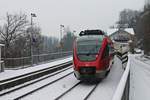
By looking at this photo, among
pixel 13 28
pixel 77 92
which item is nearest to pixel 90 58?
pixel 77 92

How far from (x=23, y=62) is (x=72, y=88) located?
12897mm

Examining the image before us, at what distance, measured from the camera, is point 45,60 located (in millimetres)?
36656

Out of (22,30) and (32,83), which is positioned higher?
(22,30)

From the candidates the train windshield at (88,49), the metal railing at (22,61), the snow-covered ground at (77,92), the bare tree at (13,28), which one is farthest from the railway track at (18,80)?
the bare tree at (13,28)

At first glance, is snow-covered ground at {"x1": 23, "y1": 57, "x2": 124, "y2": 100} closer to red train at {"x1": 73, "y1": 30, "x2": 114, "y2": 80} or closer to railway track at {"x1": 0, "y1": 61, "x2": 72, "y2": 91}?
red train at {"x1": 73, "y1": 30, "x2": 114, "y2": 80}

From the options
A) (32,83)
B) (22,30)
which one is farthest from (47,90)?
(22,30)

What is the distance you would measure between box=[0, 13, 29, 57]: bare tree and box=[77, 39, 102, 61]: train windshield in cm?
4094

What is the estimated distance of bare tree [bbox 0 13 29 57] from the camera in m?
61.3

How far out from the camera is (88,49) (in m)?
18.6

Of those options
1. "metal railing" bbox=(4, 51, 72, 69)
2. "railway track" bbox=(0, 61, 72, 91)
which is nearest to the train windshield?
"railway track" bbox=(0, 61, 72, 91)

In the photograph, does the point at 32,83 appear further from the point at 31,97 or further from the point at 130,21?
the point at 130,21

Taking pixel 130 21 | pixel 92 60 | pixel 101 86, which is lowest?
pixel 101 86

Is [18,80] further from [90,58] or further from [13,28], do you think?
[13,28]

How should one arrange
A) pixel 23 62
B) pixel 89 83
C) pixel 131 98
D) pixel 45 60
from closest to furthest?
pixel 131 98 < pixel 89 83 < pixel 23 62 < pixel 45 60
